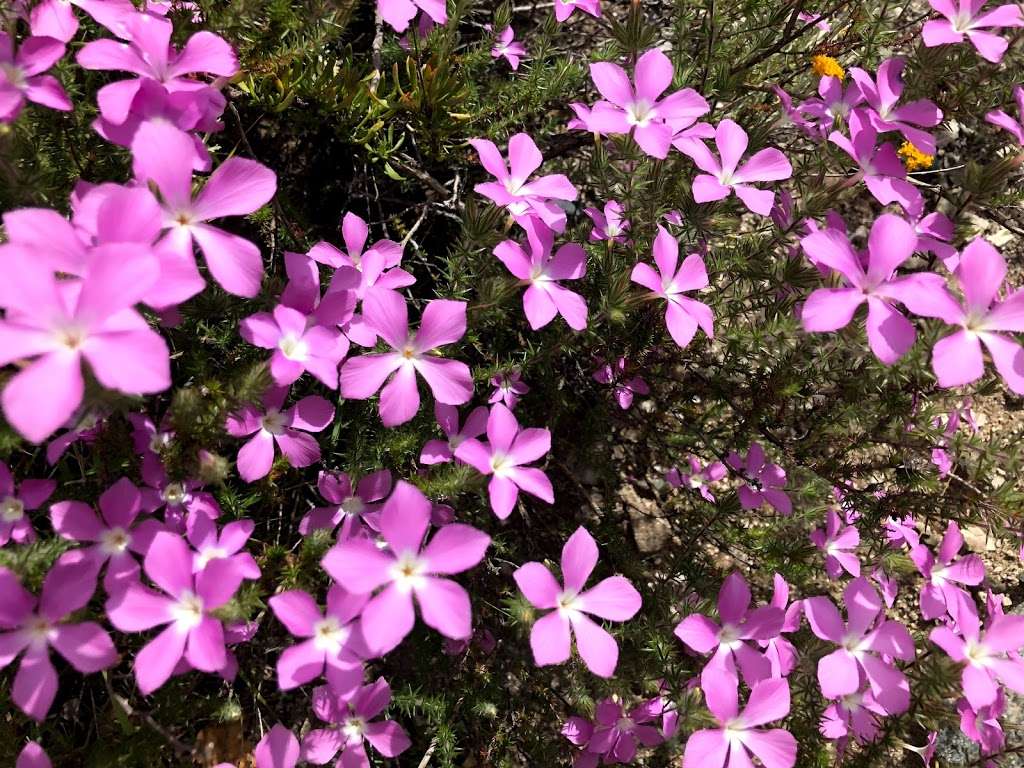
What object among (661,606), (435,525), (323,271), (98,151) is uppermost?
(98,151)

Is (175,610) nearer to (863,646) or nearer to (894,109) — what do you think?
(863,646)

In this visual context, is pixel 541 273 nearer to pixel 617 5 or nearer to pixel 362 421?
pixel 362 421

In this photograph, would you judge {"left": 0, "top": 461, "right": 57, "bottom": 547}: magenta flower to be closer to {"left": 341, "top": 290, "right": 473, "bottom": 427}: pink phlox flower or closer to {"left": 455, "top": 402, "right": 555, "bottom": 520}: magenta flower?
{"left": 341, "top": 290, "right": 473, "bottom": 427}: pink phlox flower

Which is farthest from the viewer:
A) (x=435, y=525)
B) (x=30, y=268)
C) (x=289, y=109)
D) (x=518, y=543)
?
(x=518, y=543)

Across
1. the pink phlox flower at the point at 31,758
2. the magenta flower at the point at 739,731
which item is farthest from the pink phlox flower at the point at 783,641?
the pink phlox flower at the point at 31,758

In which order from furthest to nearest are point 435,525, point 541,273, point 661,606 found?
point 661,606 < point 435,525 < point 541,273

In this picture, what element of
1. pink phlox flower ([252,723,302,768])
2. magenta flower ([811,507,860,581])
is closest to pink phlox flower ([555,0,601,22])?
magenta flower ([811,507,860,581])

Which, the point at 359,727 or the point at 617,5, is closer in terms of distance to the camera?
the point at 359,727

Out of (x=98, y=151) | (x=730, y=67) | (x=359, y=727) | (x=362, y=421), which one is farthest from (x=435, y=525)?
(x=730, y=67)
